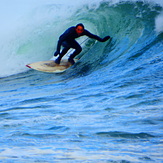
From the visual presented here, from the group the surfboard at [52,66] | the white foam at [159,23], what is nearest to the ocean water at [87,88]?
the white foam at [159,23]

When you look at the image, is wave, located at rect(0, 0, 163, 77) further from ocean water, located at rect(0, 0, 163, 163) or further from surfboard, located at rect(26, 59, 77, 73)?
surfboard, located at rect(26, 59, 77, 73)

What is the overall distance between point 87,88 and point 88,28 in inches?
193

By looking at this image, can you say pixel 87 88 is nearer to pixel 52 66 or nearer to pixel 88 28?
pixel 52 66

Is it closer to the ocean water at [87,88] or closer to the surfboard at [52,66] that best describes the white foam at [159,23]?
the ocean water at [87,88]

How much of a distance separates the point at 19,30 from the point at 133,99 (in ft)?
25.4

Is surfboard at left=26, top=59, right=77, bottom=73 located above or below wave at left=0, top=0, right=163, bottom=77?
below

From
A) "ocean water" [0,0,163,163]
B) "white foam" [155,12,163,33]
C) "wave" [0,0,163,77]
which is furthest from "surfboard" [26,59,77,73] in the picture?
"white foam" [155,12,163,33]

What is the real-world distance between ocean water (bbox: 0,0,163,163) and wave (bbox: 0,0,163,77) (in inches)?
1.2

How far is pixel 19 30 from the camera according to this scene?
12133mm

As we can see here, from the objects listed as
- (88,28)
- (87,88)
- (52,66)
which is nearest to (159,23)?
(88,28)

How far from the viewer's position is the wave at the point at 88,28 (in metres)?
8.98

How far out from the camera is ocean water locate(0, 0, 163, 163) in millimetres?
3613

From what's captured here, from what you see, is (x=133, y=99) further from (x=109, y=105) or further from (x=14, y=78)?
(x=14, y=78)

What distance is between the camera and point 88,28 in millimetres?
11109
